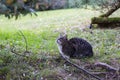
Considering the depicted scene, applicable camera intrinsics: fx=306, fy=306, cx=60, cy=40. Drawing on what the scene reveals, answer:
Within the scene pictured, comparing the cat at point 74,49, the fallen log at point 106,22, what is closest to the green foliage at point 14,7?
the cat at point 74,49

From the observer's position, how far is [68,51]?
539 cm

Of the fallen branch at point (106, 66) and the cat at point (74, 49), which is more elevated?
the cat at point (74, 49)

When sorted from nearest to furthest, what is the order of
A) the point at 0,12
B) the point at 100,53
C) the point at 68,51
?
the point at 0,12 < the point at 68,51 < the point at 100,53

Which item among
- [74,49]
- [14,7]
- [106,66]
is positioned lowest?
[106,66]

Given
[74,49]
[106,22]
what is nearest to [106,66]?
[74,49]

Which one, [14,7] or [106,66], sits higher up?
[14,7]

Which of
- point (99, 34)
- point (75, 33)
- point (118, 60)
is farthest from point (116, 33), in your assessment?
point (118, 60)

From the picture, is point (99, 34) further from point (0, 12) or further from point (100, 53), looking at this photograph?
point (0, 12)

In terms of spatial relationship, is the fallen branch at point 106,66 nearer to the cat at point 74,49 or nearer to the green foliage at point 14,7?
the cat at point 74,49

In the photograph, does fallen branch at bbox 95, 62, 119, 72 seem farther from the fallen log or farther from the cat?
the fallen log

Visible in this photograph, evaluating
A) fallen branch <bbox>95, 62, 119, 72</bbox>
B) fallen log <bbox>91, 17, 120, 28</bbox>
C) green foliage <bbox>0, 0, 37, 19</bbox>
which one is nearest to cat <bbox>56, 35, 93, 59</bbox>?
fallen branch <bbox>95, 62, 119, 72</bbox>

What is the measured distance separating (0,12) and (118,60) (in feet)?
7.54

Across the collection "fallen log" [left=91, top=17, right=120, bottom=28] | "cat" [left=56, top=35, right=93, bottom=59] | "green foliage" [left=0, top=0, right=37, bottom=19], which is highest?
"green foliage" [left=0, top=0, right=37, bottom=19]

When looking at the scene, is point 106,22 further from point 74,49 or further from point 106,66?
point 106,66
